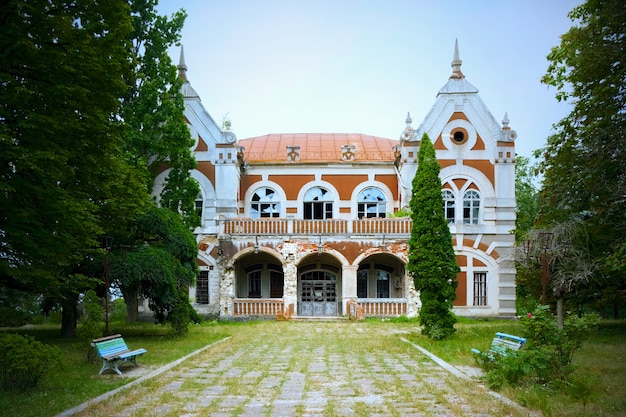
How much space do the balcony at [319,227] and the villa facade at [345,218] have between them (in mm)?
46

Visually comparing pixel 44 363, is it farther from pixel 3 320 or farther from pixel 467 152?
pixel 467 152

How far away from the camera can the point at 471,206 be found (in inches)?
1137

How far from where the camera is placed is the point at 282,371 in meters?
11.7

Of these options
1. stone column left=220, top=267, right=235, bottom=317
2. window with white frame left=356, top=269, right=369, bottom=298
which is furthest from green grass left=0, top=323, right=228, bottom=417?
window with white frame left=356, top=269, right=369, bottom=298

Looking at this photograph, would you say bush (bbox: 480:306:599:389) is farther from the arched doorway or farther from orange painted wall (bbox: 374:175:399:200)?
orange painted wall (bbox: 374:175:399:200)

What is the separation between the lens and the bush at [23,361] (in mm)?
9070

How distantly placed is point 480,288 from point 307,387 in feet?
66.7

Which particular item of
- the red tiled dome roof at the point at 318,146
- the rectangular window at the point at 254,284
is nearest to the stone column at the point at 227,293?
the rectangular window at the point at 254,284

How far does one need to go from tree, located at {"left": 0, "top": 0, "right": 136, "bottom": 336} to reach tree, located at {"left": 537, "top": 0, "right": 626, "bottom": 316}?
1167 cm

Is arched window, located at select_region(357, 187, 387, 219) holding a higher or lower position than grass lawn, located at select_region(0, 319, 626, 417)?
higher

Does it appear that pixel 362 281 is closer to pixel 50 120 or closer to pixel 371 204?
pixel 371 204

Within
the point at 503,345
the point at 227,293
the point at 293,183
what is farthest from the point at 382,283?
the point at 503,345

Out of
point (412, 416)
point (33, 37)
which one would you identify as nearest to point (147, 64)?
point (33, 37)

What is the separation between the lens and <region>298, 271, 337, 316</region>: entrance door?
29.3m
